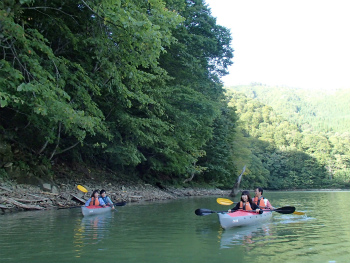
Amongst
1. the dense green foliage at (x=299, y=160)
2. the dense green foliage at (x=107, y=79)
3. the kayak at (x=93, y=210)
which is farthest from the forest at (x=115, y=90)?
the dense green foliage at (x=299, y=160)

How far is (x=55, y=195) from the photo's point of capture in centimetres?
1389

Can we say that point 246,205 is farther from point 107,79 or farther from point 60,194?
point 60,194

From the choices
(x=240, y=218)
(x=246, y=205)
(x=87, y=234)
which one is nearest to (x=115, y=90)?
(x=246, y=205)

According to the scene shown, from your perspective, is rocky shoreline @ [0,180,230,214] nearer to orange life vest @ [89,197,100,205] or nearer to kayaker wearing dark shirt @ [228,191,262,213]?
orange life vest @ [89,197,100,205]

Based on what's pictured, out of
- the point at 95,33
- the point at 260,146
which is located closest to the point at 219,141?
the point at 95,33

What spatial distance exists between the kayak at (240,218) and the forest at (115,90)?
186 inches

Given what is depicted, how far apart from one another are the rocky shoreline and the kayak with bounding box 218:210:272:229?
747 cm

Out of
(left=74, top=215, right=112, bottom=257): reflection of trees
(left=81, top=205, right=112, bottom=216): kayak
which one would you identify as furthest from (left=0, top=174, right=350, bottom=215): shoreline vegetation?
(left=74, top=215, right=112, bottom=257): reflection of trees

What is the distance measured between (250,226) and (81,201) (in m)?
8.12

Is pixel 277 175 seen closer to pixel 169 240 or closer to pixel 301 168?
pixel 301 168

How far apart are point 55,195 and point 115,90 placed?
5.27 m

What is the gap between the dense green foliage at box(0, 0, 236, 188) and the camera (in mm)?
8969

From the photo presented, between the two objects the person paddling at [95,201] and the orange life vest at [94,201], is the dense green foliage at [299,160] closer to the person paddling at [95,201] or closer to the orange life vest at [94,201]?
the person paddling at [95,201]

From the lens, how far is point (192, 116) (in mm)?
19656
